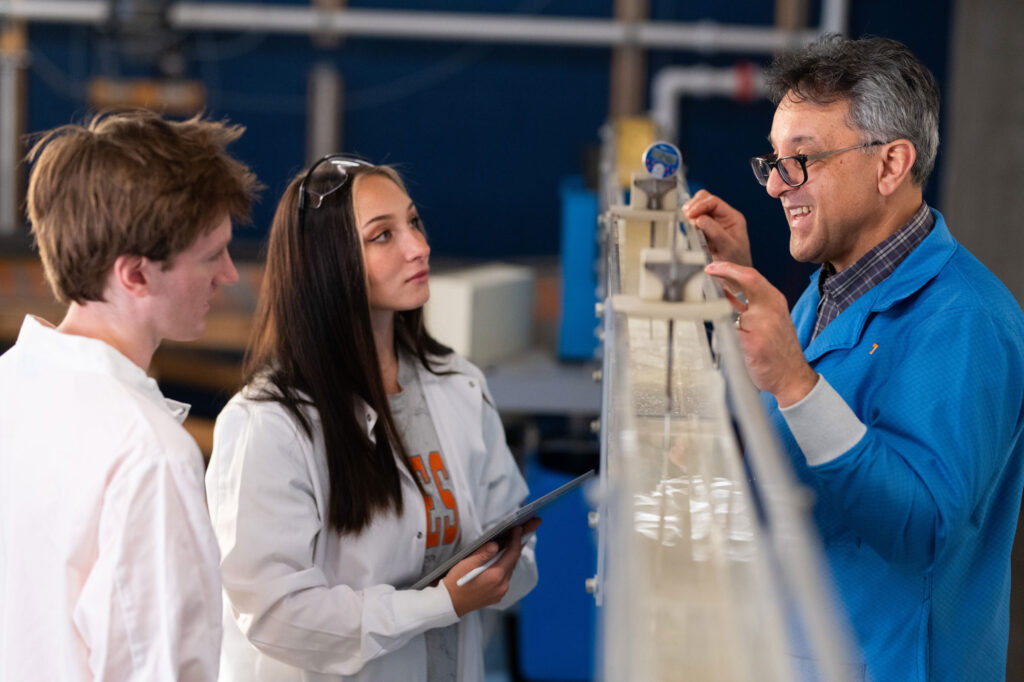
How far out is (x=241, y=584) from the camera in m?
1.31

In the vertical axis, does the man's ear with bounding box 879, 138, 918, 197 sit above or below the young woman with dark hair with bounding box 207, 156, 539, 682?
above

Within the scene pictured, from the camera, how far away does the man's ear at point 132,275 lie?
98 centimetres

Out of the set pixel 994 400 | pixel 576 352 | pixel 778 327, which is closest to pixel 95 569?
pixel 778 327

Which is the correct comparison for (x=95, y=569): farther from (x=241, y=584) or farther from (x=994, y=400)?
(x=994, y=400)

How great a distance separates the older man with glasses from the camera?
3.55 feet

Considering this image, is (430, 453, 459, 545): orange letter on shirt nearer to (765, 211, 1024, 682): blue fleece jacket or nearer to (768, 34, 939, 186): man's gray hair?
(765, 211, 1024, 682): blue fleece jacket

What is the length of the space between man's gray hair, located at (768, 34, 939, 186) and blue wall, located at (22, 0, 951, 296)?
3590mm

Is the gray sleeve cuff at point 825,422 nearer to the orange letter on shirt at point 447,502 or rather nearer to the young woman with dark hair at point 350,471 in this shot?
the young woman with dark hair at point 350,471

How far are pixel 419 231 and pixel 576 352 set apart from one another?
1757mm

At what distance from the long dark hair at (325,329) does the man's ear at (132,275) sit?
43 centimetres

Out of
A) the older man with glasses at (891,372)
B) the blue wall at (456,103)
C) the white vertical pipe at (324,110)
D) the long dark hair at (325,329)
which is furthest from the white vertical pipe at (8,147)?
the older man with glasses at (891,372)

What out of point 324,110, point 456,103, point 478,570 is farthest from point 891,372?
point 324,110

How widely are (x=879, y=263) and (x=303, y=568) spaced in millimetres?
861

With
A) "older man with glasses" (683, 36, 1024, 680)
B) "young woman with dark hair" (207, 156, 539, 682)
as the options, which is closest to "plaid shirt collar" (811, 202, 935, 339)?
"older man with glasses" (683, 36, 1024, 680)
